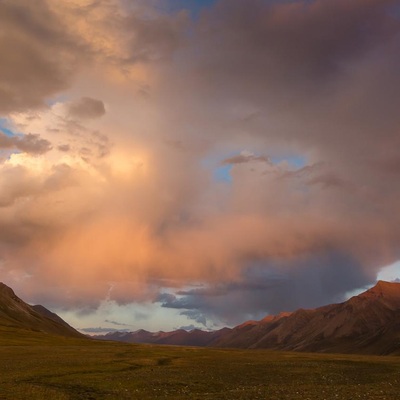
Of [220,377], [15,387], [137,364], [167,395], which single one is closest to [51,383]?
[15,387]

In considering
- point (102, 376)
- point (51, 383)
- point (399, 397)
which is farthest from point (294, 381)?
point (51, 383)

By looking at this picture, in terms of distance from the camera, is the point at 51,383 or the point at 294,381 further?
the point at 294,381

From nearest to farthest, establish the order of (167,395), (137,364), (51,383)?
1. (167,395)
2. (51,383)
3. (137,364)

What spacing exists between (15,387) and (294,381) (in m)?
32.0

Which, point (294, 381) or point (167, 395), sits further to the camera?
point (294, 381)

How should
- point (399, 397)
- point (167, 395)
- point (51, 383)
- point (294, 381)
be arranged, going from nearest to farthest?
point (399, 397)
point (167, 395)
point (51, 383)
point (294, 381)

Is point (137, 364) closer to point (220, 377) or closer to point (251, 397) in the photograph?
point (220, 377)

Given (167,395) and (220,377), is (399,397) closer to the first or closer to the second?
(167,395)

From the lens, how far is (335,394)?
3859 centimetres

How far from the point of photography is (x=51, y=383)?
4697 centimetres

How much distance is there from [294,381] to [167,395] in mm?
20642

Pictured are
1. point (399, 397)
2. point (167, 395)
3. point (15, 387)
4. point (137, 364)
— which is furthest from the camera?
point (137, 364)

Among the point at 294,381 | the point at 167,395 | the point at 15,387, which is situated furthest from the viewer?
the point at 294,381

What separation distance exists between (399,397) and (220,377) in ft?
81.9
